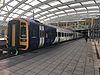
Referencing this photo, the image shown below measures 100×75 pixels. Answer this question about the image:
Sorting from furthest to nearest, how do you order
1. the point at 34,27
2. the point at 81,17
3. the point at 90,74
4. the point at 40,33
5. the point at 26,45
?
the point at 81,17 → the point at 40,33 → the point at 34,27 → the point at 26,45 → the point at 90,74

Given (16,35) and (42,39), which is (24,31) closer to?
(16,35)

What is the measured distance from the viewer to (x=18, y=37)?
455 inches

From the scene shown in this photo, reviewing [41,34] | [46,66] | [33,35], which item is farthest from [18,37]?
[46,66]

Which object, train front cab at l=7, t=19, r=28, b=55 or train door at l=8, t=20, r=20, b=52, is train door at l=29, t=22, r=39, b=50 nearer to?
train front cab at l=7, t=19, r=28, b=55

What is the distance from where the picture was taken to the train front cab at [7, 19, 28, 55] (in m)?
11.5

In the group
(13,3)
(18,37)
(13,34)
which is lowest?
(18,37)

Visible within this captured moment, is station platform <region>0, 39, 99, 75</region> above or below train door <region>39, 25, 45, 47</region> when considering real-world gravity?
below

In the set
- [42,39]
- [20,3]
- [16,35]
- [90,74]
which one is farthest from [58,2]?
[90,74]

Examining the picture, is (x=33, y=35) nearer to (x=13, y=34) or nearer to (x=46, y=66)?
(x=13, y=34)

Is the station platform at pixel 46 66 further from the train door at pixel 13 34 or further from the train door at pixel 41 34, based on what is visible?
the train door at pixel 41 34

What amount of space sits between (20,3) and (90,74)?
39736 mm

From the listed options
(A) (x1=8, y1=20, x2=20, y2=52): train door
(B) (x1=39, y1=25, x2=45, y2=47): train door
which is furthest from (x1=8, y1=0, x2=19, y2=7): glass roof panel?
(A) (x1=8, y1=20, x2=20, y2=52): train door

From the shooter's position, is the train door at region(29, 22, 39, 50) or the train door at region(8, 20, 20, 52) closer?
the train door at region(8, 20, 20, 52)

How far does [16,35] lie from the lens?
1165cm
